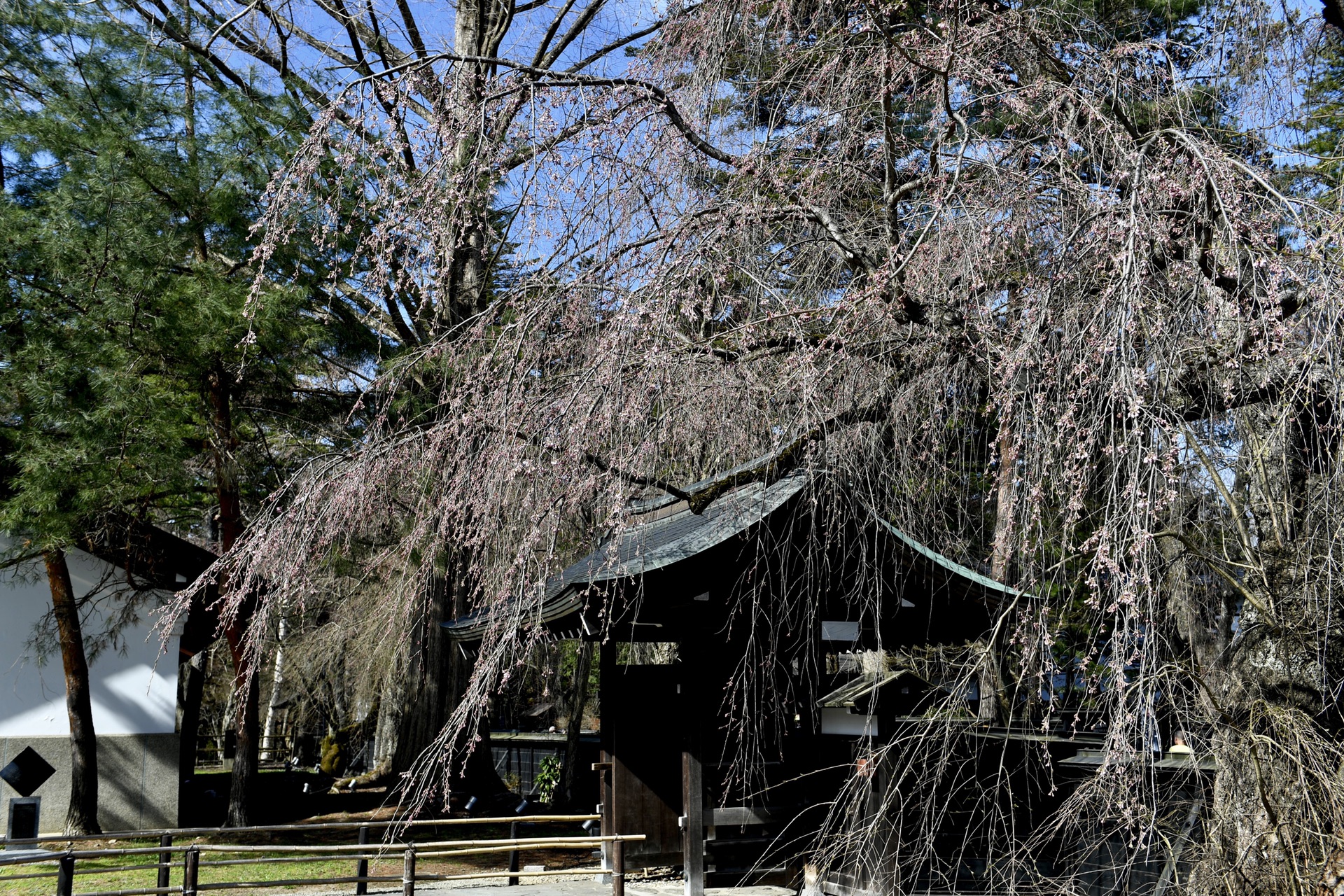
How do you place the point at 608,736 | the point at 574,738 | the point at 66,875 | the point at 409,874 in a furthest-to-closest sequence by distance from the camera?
1. the point at 574,738
2. the point at 608,736
3. the point at 409,874
4. the point at 66,875

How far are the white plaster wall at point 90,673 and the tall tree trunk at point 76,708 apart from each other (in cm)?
57

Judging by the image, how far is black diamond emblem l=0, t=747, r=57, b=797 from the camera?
9.31m

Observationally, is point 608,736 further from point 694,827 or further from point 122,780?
point 122,780

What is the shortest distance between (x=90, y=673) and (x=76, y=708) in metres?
1.28

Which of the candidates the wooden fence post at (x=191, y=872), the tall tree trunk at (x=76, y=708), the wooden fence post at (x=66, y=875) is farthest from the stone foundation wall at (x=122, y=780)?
the wooden fence post at (x=191, y=872)

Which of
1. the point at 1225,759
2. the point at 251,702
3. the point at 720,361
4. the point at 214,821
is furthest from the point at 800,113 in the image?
the point at 214,821

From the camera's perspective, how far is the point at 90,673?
46.8ft

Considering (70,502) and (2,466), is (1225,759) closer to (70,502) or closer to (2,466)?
(70,502)

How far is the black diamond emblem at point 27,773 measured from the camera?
9312 millimetres

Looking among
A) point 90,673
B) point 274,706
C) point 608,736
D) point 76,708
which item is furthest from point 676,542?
point 274,706

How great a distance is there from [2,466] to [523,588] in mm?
10821

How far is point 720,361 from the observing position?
5832 millimetres

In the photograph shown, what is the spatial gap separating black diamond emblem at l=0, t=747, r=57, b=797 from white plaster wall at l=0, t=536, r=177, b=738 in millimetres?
4058

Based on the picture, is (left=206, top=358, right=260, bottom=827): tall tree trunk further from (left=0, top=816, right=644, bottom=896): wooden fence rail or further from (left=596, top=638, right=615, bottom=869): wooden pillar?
(left=596, top=638, right=615, bottom=869): wooden pillar
